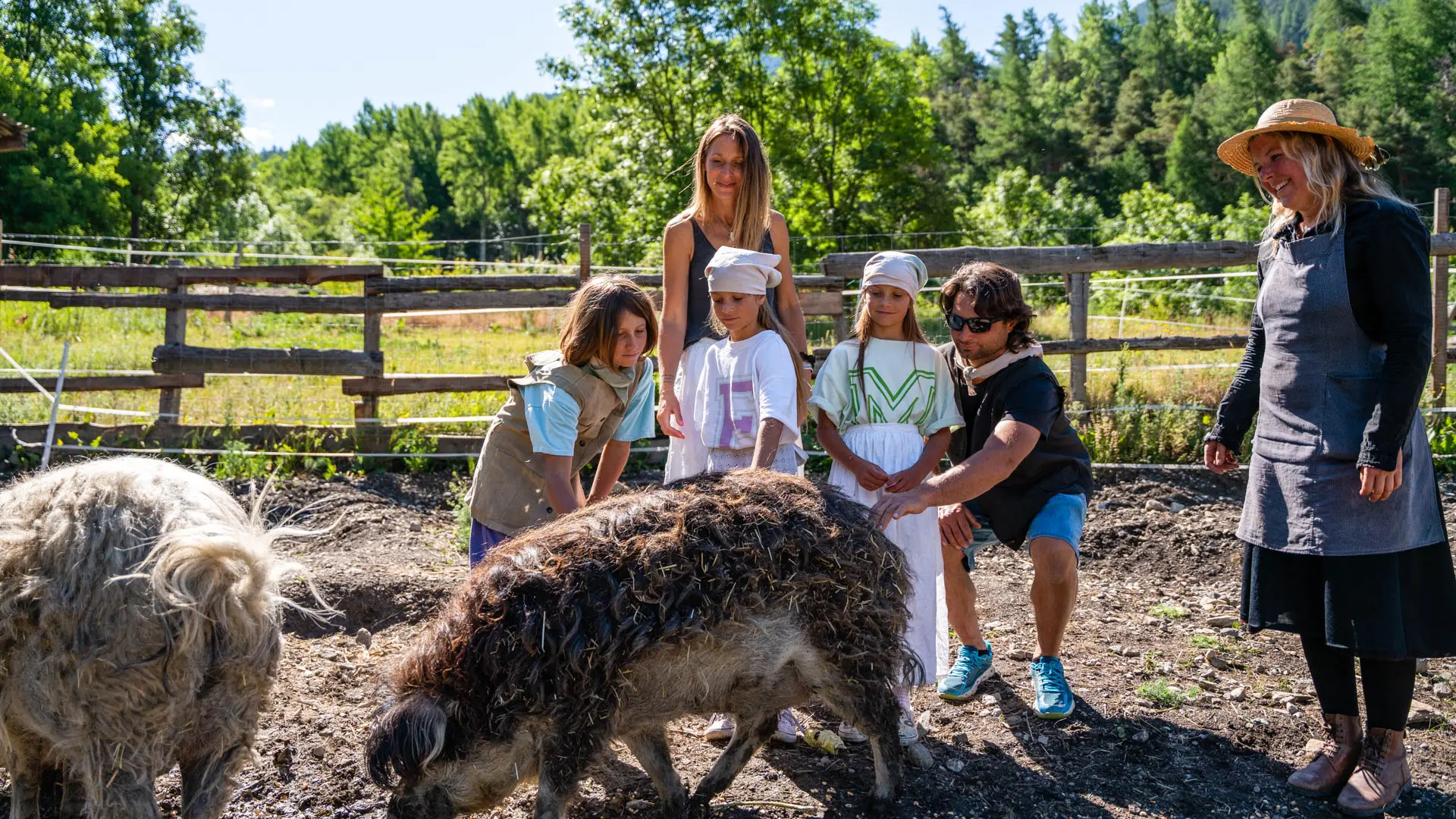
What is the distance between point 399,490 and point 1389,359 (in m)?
6.17

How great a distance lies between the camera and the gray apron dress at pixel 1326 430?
299 cm

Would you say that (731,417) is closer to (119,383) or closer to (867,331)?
(867,331)

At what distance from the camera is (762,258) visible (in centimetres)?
340

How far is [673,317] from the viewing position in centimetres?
376

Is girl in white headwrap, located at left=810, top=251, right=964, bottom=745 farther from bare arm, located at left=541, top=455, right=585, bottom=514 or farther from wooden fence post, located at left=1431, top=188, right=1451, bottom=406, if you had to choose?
wooden fence post, located at left=1431, top=188, right=1451, bottom=406

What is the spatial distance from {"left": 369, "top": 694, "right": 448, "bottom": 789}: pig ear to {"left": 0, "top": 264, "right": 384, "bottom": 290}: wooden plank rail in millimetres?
6260

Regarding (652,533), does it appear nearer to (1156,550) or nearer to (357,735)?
(357,735)

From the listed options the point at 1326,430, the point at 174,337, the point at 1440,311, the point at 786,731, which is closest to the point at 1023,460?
the point at 1326,430

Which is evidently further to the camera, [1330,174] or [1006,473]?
[1006,473]

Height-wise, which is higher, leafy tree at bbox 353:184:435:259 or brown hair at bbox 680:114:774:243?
leafy tree at bbox 353:184:435:259

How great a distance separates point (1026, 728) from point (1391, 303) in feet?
5.95

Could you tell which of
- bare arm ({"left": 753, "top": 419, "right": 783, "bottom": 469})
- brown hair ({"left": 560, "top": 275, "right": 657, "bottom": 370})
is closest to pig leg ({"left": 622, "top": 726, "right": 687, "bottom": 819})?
bare arm ({"left": 753, "top": 419, "right": 783, "bottom": 469})

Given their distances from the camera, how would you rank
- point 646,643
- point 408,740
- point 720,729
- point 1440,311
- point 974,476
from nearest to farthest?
1. point 408,740
2. point 646,643
3. point 974,476
4. point 720,729
5. point 1440,311

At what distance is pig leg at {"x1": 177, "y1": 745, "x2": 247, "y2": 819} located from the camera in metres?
2.44
